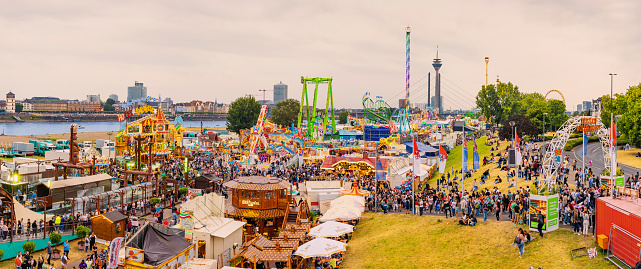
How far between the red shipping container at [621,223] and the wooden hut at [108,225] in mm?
23278

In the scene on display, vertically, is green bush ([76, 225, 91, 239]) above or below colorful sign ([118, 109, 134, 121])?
below

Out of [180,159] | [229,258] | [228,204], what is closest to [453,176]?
[228,204]

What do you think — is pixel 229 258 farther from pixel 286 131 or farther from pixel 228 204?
pixel 286 131

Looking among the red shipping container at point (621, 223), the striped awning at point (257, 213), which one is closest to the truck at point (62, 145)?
the striped awning at point (257, 213)

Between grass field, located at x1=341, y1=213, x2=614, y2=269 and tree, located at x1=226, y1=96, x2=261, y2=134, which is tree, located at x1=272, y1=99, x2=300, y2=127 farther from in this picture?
grass field, located at x1=341, y1=213, x2=614, y2=269

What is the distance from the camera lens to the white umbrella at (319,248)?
1990 cm

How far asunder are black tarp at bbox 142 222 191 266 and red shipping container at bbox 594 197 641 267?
653 inches

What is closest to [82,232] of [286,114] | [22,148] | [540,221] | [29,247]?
[29,247]

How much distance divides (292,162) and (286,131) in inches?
342

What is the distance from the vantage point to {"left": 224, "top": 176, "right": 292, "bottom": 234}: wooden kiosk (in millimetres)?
27031

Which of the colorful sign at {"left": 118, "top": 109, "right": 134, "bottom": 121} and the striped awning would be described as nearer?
the striped awning

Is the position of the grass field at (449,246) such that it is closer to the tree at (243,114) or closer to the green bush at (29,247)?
the green bush at (29,247)

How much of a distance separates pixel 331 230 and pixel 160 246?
8.81 meters

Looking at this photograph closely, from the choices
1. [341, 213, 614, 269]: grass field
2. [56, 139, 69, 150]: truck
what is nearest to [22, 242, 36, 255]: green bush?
[341, 213, 614, 269]: grass field
